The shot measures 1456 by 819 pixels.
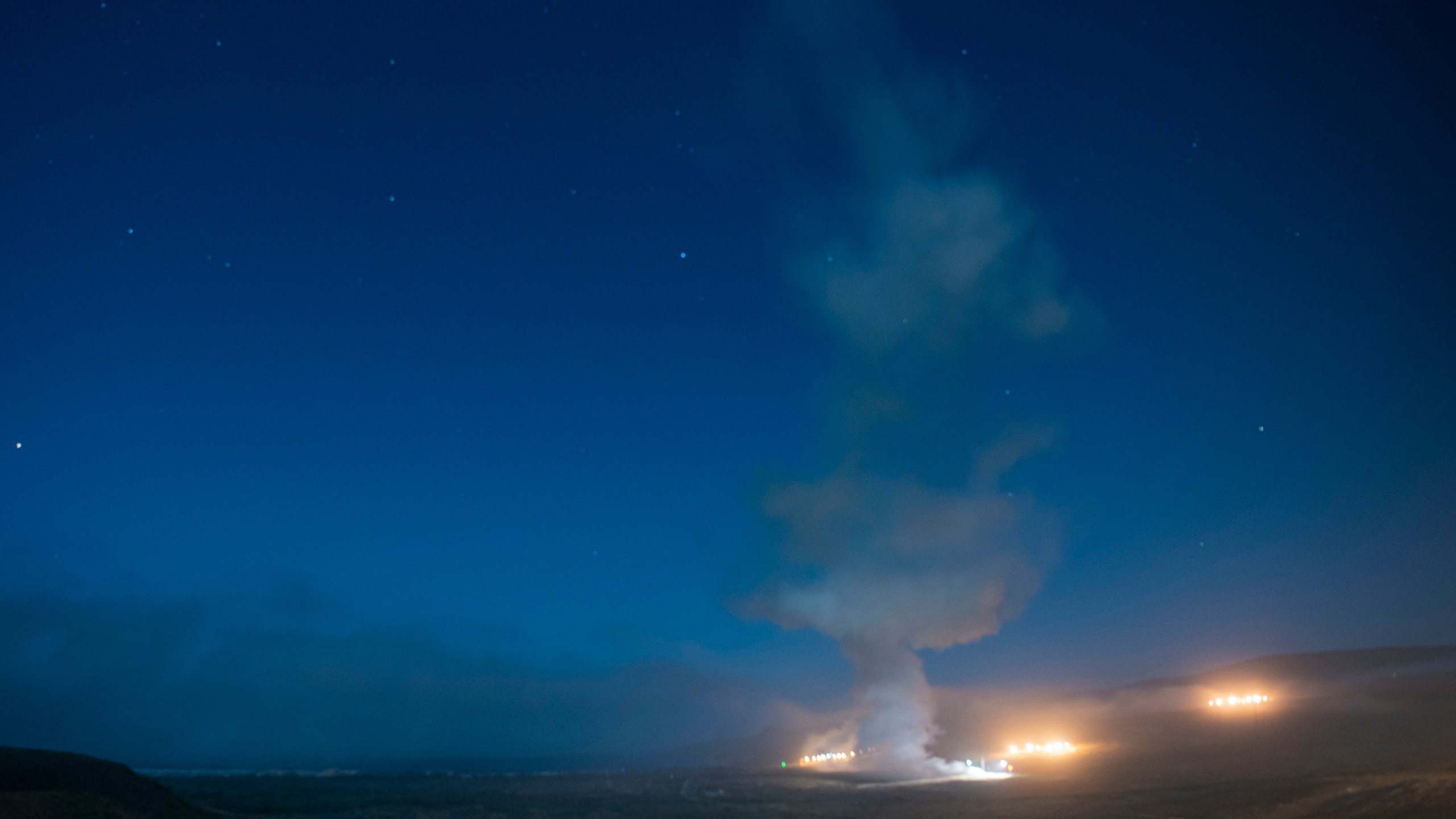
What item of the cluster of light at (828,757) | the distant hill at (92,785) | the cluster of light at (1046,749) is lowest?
the cluster of light at (828,757)

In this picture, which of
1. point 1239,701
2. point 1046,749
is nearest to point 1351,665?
point 1239,701

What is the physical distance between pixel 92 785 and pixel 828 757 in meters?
92.8

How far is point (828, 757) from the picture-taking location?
396 ft

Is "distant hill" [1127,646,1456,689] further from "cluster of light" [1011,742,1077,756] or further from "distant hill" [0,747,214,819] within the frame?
"distant hill" [0,747,214,819]

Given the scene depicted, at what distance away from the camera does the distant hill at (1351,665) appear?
494ft

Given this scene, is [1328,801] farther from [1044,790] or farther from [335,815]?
Answer: [335,815]

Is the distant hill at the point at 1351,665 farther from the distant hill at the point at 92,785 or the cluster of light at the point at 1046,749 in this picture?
the distant hill at the point at 92,785

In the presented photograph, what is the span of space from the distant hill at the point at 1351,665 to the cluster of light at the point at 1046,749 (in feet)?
238

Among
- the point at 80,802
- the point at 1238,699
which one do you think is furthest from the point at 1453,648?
the point at 80,802

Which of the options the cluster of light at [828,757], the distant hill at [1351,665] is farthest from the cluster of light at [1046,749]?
the distant hill at [1351,665]

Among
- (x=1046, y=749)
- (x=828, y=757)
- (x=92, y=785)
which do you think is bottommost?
(x=828, y=757)

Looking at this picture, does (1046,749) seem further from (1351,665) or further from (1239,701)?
(1351,665)

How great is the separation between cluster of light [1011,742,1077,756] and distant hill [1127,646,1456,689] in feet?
238

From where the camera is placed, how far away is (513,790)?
298 feet
